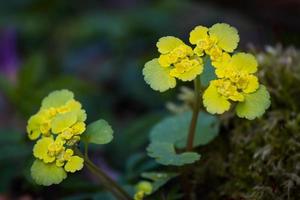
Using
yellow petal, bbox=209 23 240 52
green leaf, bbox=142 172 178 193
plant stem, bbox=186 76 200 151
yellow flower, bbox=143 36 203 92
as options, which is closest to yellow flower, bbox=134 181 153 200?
green leaf, bbox=142 172 178 193

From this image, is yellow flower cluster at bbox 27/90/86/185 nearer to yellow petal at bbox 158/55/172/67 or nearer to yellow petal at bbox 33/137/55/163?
yellow petal at bbox 33/137/55/163

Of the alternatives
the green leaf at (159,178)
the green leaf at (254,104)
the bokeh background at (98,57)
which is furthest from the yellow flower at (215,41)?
the bokeh background at (98,57)

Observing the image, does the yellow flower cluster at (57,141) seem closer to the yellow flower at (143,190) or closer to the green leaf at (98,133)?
the green leaf at (98,133)


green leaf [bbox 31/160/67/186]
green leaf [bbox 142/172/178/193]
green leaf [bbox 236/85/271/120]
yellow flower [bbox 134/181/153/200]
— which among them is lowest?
yellow flower [bbox 134/181/153/200]

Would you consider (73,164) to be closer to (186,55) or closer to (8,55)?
(186,55)

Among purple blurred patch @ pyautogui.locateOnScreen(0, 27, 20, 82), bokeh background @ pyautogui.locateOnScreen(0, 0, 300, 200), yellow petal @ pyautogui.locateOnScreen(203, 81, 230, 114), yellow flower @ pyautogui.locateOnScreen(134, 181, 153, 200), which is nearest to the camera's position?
yellow petal @ pyautogui.locateOnScreen(203, 81, 230, 114)

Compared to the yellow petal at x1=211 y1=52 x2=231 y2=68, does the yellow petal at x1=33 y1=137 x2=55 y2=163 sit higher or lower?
lower

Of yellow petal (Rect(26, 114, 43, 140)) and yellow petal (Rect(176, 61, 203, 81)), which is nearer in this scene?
yellow petal (Rect(176, 61, 203, 81))

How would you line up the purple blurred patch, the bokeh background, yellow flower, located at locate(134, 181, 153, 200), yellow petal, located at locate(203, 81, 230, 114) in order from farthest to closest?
1. the purple blurred patch
2. the bokeh background
3. yellow flower, located at locate(134, 181, 153, 200)
4. yellow petal, located at locate(203, 81, 230, 114)
